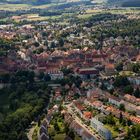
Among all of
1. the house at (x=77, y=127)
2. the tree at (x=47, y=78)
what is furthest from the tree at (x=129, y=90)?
the tree at (x=47, y=78)

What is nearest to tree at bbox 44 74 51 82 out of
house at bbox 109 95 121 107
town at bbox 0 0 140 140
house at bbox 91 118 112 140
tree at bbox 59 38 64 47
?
town at bbox 0 0 140 140

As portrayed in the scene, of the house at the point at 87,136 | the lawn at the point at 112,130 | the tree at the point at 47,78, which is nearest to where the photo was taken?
the house at the point at 87,136

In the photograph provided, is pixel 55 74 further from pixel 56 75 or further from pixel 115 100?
pixel 115 100

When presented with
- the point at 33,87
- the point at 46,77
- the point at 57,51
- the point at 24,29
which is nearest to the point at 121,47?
the point at 57,51

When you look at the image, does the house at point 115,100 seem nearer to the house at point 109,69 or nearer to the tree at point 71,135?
the tree at point 71,135

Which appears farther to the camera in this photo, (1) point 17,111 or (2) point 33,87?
(2) point 33,87

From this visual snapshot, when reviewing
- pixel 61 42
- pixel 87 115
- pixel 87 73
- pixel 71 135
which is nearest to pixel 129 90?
pixel 87 115

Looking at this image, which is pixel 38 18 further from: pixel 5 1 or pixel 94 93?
pixel 94 93

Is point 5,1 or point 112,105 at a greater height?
point 112,105
